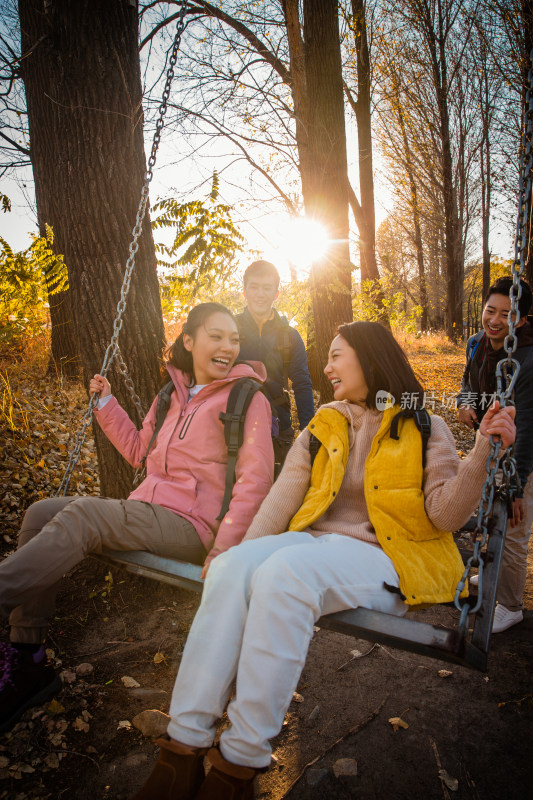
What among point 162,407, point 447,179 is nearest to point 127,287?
point 162,407

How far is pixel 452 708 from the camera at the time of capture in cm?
233

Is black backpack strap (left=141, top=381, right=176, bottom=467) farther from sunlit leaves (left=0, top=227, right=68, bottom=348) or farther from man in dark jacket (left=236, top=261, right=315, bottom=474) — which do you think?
sunlit leaves (left=0, top=227, right=68, bottom=348)

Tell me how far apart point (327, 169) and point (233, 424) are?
16.2 ft

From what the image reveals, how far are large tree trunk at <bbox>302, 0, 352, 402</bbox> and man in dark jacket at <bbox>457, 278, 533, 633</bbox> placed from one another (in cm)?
291

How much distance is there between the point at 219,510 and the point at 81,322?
175 cm

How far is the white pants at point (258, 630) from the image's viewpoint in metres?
1.53

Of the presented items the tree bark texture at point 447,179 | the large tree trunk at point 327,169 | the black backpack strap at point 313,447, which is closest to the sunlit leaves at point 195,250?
the large tree trunk at point 327,169

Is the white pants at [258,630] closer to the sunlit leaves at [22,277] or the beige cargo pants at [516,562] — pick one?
the beige cargo pants at [516,562]

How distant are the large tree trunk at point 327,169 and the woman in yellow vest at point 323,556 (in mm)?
4003

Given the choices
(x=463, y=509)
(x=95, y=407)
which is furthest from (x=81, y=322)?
(x=463, y=509)

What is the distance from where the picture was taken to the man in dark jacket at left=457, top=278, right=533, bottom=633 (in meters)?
2.84

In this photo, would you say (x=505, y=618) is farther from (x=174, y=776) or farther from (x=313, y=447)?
(x=174, y=776)

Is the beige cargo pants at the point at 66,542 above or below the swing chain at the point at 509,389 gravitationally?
below

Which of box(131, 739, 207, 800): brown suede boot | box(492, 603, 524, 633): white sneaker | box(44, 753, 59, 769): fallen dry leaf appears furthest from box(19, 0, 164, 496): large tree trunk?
box(492, 603, 524, 633): white sneaker
